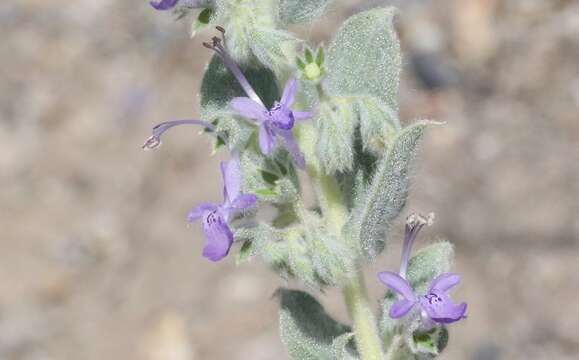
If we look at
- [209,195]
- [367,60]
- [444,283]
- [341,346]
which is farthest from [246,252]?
[209,195]

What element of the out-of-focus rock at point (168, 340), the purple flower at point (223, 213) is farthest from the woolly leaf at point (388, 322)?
the out-of-focus rock at point (168, 340)

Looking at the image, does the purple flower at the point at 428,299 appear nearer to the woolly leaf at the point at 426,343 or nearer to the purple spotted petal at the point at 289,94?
the woolly leaf at the point at 426,343

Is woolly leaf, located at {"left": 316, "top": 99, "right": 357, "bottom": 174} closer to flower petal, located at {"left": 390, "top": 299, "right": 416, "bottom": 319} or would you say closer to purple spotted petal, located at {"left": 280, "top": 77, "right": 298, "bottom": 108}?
purple spotted petal, located at {"left": 280, "top": 77, "right": 298, "bottom": 108}

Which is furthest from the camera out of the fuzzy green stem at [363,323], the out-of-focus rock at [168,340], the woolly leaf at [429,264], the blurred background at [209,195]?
the out-of-focus rock at [168,340]

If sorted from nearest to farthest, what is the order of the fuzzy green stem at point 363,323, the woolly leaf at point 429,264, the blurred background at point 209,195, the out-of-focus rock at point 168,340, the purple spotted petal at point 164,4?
the purple spotted petal at point 164,4
the fuzzy green stem at point 363,323
the woolly leaf at point 429,264
the blurred background at point 209,195
the out-of-focus rock at point 168,340

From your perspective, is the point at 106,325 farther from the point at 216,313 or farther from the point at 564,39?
the point at 564,39

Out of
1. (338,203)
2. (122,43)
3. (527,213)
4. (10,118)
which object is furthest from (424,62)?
(338,203)

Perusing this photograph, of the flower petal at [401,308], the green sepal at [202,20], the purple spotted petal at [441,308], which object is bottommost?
the purple spotted petal at [441,308]

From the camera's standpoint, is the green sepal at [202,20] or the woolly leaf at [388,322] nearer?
the green sepal at [202,20]
